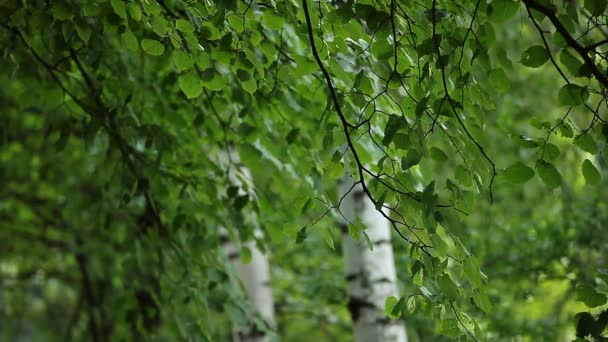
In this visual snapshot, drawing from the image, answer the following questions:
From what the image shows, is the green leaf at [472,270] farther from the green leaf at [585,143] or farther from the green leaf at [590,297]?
the green leaf at [585,143]

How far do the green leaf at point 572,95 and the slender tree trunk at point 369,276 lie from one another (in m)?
1.36

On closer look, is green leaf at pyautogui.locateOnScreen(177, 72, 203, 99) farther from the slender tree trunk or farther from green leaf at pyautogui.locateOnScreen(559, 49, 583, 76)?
the slender tree trunk

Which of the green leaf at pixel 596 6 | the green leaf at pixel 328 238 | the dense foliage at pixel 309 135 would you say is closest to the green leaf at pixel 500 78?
the dense foliage at pixel 309 135

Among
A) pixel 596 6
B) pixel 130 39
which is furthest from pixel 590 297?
pixel 130 39

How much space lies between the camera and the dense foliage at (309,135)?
1.57 metres

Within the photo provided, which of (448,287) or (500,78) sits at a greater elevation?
(500,78)

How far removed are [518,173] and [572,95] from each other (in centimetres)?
20

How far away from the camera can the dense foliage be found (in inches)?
61.7

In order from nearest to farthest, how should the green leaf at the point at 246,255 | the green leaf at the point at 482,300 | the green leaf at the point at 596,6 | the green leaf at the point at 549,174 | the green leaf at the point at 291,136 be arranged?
the green leaf at the point at 596,6
the green leaf at the point at 549,174
the green leaf at the point at 482,300
the green leaf at the point at 291,136
the green leaf at the point at 246,255

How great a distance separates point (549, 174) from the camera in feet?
5.01

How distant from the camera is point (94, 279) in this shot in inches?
239

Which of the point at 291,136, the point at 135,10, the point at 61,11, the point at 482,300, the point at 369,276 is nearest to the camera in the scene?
the point at 482,300

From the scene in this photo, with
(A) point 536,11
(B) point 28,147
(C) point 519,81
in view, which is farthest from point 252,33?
(C) point 519,81

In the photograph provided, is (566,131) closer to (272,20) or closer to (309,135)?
(272,20)
